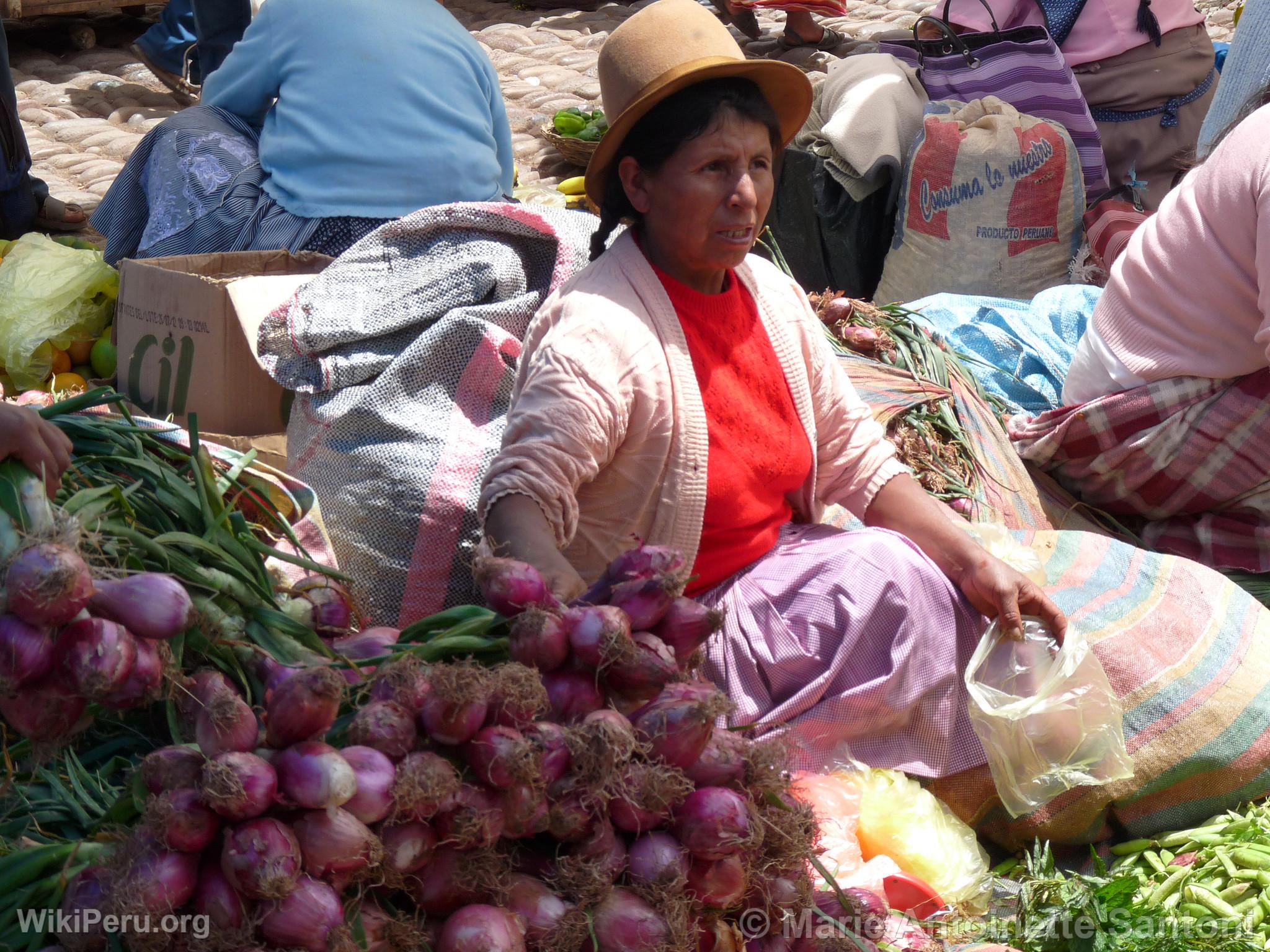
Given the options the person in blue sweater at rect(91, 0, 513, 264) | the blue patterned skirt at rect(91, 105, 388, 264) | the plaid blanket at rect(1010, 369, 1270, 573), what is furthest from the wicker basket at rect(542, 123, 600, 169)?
the plaid blanket at rect(1010, 369, 1270, 573)

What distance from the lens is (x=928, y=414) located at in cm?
334

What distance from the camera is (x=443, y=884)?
124cm

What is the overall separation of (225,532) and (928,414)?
7.24 ft

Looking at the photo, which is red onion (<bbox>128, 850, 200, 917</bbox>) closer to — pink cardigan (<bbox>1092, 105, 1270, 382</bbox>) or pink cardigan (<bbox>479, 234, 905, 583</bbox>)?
pink cardigan (<bbox>479, 234, 905, 583</bbox>)

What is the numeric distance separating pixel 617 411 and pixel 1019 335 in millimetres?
2142

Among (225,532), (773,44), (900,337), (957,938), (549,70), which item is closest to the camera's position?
(225,532)

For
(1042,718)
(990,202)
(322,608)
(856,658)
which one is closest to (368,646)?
(322,608)

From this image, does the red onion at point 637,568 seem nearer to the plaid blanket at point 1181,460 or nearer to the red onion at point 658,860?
the red onion at point 658,860

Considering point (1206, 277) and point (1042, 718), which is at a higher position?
point (1206, 277)

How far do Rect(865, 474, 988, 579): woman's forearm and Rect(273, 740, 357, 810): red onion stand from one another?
148 centimetres

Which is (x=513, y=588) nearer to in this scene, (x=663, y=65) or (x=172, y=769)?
(x=172, y=769)

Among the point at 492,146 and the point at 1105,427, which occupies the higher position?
the point at 492,146

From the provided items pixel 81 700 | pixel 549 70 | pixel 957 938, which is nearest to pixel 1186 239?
pixel 957 938

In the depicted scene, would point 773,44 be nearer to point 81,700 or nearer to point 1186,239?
point 1186,239
